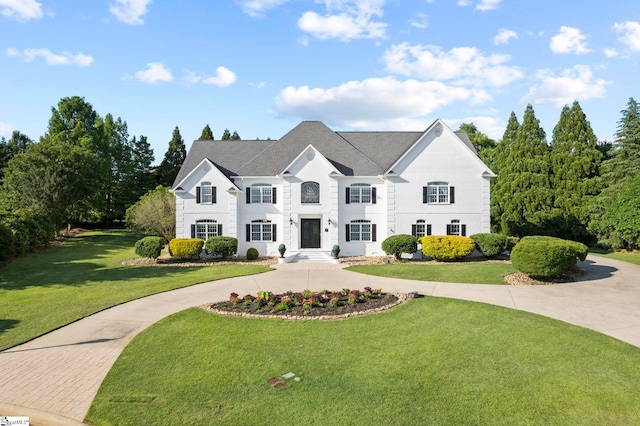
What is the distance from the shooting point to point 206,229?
27.2 meters

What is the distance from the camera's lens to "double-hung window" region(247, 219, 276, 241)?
27.5 metres

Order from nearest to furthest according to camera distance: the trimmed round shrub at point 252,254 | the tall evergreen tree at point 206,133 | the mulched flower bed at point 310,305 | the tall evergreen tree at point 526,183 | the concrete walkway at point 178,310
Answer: the concrete walkway at point 178,310 → the mulched flower bed at point 310,305 → the trimmed round shrub at point 252,254 → the tall evergreen tree at point 526,183 → the tall evergreen tree at point 206,133

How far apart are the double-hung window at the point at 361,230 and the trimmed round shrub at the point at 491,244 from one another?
691 cm

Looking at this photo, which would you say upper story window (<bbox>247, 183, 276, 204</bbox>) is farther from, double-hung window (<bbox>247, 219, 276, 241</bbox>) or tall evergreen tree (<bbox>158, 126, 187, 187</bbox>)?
tall evergreen tree (<bbox>158, 126, 187, 187</bbox>)

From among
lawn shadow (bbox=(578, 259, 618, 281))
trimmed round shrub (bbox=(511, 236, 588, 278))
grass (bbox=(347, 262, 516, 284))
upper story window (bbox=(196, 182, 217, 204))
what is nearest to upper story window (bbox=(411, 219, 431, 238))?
grass (bbox=(347, 262, 516, 284))

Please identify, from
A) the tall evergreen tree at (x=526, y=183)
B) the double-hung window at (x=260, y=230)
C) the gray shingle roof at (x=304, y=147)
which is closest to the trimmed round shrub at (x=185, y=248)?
the double-hung window at (x=260, y=230)

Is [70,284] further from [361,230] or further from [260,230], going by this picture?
[361,230]

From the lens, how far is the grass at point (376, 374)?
269 inches

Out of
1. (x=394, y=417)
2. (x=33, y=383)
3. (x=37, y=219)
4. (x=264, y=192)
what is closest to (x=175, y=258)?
(x=264, y=192)

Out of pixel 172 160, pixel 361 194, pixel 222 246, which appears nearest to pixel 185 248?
pixel 222 246

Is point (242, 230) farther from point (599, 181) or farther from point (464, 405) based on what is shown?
point (599, 181)

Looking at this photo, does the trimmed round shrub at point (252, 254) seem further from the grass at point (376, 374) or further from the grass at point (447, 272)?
the grass at point (376, 374)

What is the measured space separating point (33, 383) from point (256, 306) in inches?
253

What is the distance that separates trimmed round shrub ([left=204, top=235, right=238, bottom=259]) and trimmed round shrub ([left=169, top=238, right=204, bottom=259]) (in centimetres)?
60
